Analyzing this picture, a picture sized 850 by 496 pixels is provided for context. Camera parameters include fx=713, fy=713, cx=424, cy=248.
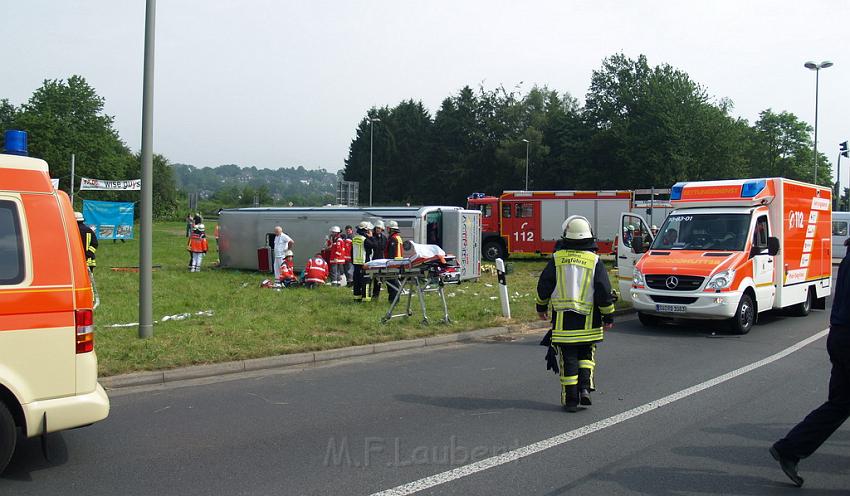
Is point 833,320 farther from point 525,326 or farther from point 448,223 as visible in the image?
point 448,223

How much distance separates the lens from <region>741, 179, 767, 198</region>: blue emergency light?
13.0 metres

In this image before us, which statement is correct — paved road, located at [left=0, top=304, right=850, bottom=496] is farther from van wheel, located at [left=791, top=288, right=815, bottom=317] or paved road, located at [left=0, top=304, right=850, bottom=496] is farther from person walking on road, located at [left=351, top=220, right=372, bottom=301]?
van wheel, located at [left=791, top=288, right=815, bottom=317]

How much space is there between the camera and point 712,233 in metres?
13.0

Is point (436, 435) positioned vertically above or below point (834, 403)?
below

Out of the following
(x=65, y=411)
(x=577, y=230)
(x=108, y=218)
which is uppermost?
(x=108, y=218)

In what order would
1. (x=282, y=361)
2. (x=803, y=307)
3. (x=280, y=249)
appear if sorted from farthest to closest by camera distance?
(x=280, y=249) < (x=803, y=307) < (x=282, y=361)

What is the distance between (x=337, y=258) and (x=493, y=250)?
1293cm

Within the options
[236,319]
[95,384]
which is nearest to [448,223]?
[236,319]

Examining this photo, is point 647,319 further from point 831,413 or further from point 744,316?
point 831,413

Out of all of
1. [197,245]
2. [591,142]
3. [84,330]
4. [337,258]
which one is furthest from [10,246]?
[591,142]

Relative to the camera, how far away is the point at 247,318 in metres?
12.0

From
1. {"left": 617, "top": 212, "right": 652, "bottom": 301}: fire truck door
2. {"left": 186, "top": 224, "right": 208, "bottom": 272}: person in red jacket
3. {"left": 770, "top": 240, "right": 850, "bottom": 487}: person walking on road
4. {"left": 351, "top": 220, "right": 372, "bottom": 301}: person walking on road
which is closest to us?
{"left": 770, "top": 240, "right": 850, "bottom": 487}: person walking on road

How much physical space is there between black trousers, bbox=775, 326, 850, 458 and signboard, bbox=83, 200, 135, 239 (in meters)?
32.4

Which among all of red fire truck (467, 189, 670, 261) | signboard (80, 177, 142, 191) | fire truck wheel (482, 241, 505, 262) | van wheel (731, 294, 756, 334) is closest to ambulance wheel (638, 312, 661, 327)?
van wheel (731, 294, 756, 334)
